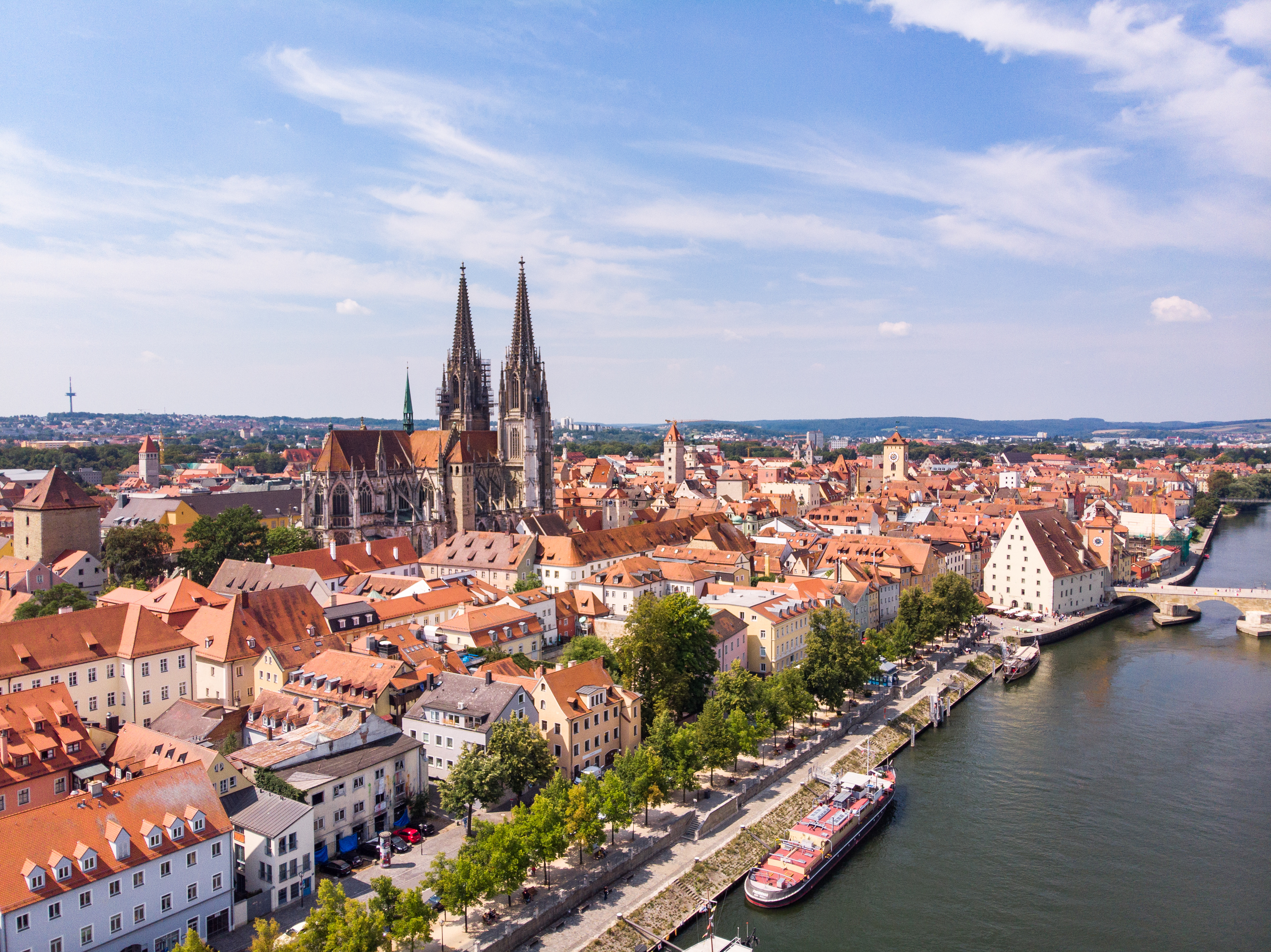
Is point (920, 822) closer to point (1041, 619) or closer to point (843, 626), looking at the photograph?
point (843, 626)

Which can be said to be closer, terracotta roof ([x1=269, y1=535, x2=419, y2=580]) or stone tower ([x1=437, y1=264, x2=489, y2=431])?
terracotta roof ([x1=269, y1=535, x2=419, y2=580])

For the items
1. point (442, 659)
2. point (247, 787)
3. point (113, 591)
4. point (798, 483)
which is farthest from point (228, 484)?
point (247, 787)

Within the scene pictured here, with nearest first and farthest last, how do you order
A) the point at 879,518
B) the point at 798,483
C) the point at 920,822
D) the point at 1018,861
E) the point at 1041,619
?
the point at 1018,861
the point at 920,822
the point at 1041,619
the point at 879,518
the point at 798,483

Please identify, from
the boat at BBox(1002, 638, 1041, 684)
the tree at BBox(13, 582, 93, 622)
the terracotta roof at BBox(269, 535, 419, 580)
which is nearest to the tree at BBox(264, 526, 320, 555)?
the terracotta roof at BBox(269, 535, 419, 580)

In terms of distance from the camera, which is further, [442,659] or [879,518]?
[879,518]

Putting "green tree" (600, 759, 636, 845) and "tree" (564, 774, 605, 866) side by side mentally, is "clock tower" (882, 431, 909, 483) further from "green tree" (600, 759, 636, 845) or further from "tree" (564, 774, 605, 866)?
"tree" (564, 774, 605, 866)

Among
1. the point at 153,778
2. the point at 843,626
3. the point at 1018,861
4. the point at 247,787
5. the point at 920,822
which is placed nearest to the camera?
the point at 153,778
